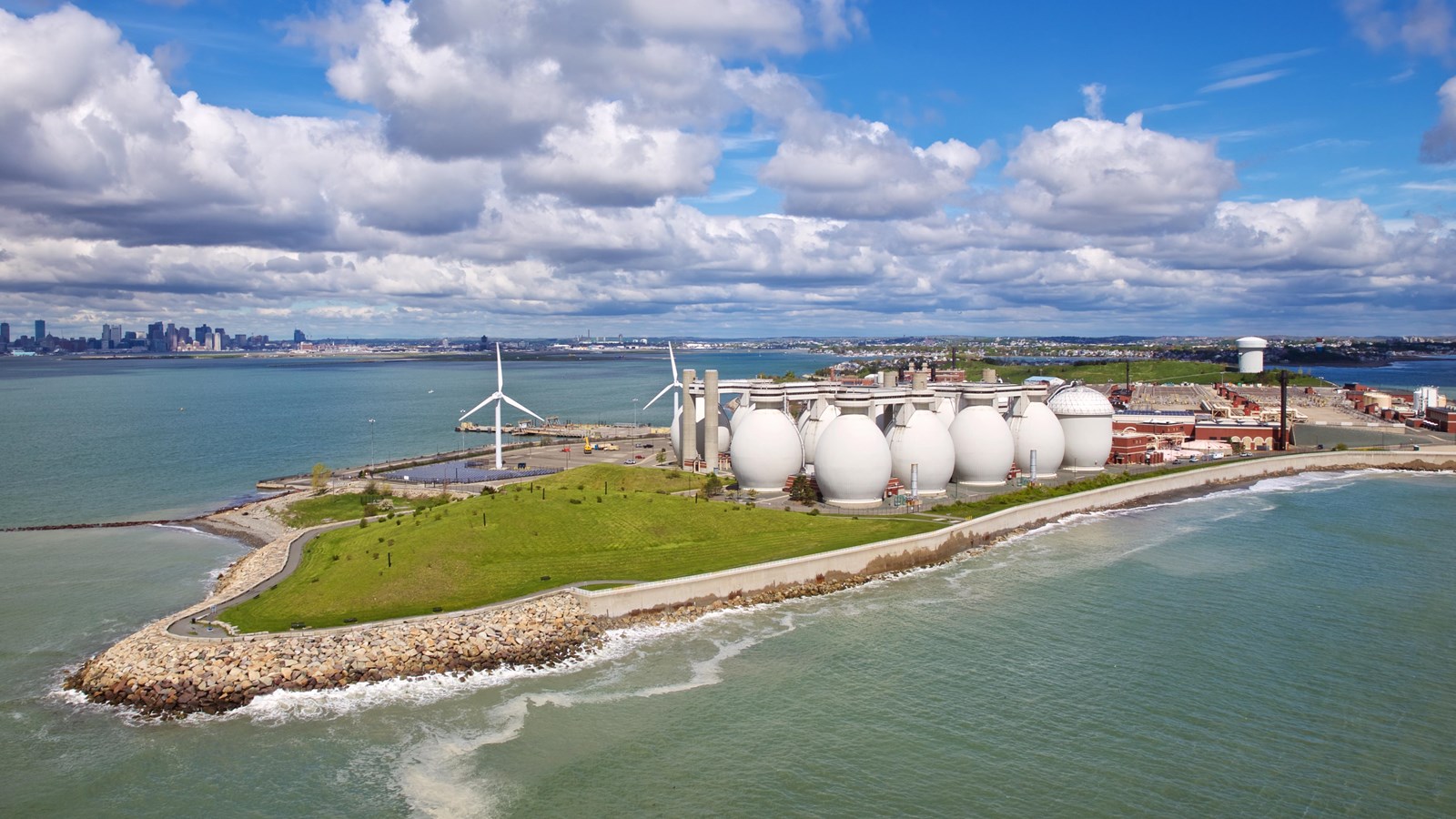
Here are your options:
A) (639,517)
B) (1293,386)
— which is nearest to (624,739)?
(639,517)

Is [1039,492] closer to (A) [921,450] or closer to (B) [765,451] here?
(A) [921,450]

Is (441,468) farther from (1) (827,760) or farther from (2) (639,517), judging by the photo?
(1) (827,760)

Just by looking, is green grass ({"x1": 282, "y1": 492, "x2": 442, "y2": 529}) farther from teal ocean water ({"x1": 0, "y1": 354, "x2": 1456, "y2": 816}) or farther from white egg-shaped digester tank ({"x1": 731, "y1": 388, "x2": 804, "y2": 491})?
white egg-shaped digester tank ({"x1": 731, "y1": 388, "x2": 804, "y2": 491})

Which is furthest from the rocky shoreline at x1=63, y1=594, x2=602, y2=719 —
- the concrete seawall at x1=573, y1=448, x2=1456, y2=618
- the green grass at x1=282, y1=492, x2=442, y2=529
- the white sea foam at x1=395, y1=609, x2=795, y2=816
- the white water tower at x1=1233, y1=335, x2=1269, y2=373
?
the white water tower at x1=1233, y1=335, x2=1269, y2=373

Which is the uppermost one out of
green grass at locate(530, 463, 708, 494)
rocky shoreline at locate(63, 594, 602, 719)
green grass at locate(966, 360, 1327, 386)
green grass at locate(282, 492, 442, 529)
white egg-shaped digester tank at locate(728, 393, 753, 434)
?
green grass at locate(966, 360, 1327, 386)

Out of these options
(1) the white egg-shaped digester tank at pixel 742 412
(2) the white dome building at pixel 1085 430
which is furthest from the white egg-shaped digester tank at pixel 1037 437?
(1) the white egg-shaped digester tank at pixel 742 412

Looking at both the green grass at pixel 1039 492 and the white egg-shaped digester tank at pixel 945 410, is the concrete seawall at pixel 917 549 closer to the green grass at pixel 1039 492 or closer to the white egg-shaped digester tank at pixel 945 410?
the green grass at pixel 1039 492
